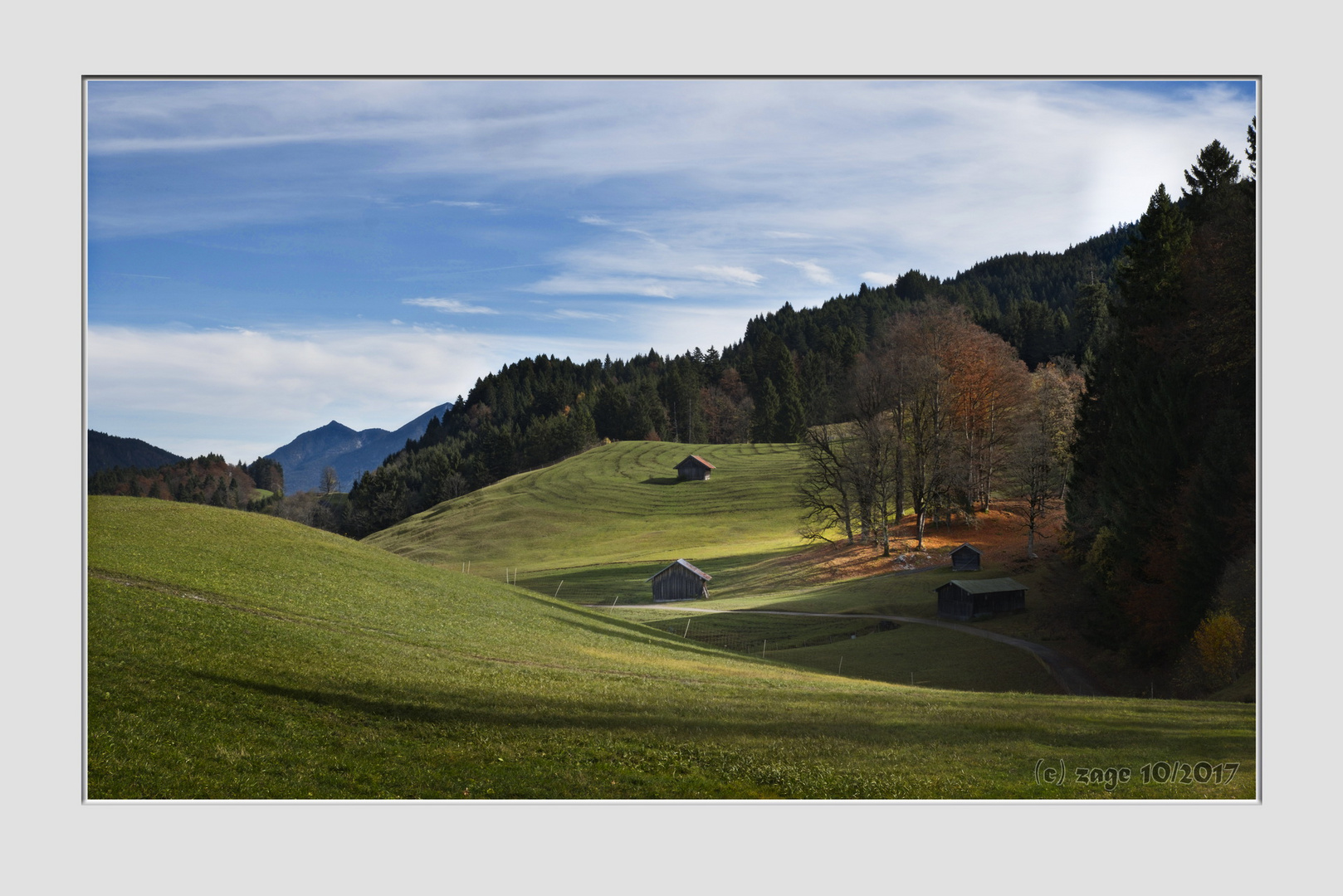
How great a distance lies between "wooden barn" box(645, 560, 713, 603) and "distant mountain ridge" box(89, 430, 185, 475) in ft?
113

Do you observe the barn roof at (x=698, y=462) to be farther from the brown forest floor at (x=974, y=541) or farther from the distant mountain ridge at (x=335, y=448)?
the distant mountain ridge at (x=335, y=448)

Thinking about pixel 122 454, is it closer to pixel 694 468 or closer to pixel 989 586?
pixel 989 586

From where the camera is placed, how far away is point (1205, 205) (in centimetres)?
2194

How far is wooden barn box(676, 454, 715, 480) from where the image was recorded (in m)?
79.3

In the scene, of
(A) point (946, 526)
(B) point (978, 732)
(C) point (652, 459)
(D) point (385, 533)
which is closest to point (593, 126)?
(B) point (978, 732)

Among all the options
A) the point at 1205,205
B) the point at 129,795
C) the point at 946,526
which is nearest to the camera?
the point at 129,795

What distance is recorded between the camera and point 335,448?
22766 millimetres

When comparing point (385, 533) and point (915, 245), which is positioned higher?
point (915, 245)

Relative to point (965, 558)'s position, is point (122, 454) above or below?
above

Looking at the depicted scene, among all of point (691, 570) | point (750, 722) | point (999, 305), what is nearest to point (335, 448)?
point (750, 722)

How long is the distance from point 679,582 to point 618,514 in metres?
22.7
